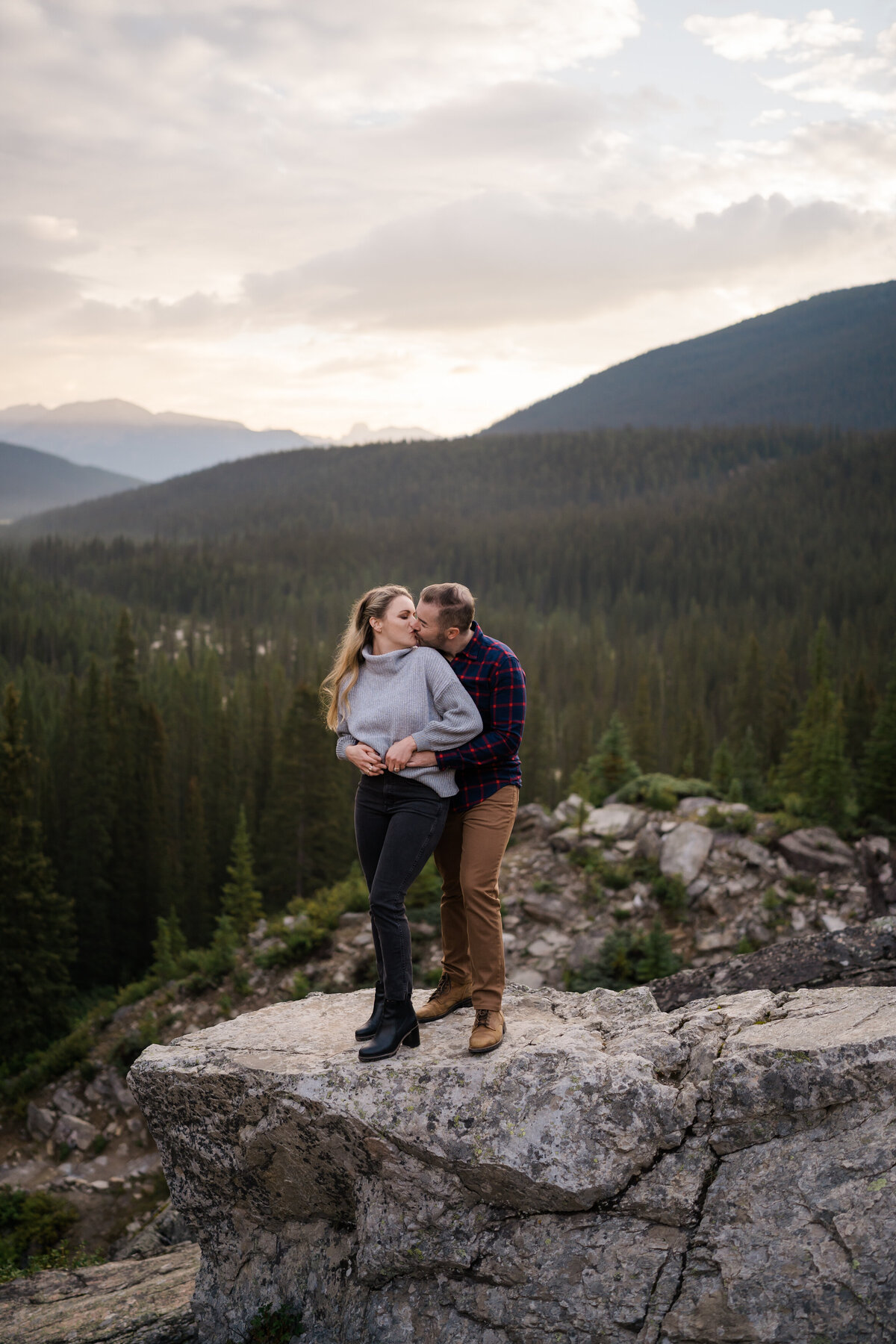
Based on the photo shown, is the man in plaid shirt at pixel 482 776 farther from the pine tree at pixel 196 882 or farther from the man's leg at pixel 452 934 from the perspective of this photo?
the pine tree at pixel 196 882

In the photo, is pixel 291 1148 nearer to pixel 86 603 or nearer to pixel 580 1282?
pixel 580 1282

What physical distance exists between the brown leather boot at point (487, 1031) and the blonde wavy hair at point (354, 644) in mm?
2475

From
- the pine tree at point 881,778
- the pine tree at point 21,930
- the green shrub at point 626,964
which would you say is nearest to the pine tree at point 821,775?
the pine tree at point 881,778

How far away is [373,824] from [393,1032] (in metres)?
1.58

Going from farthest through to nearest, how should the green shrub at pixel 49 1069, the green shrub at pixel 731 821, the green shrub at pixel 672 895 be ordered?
the green shrub at pixel 49 1069
the green shrub at pixel 731 821
the green shrub at pixel 672 895

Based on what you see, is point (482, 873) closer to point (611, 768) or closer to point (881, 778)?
point (611, 768)

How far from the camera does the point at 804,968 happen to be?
8.83m

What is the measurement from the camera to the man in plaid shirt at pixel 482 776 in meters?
6.18

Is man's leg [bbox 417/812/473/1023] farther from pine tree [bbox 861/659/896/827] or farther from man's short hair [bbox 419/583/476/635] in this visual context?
pine tree [bbox 861/659/896/827]

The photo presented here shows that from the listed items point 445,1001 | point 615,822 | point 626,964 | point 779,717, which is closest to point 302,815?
point 615,822

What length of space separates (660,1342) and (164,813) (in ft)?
165

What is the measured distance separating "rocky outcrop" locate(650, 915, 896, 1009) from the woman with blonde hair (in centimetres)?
412

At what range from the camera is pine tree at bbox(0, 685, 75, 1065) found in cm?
3266

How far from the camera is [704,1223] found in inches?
215
